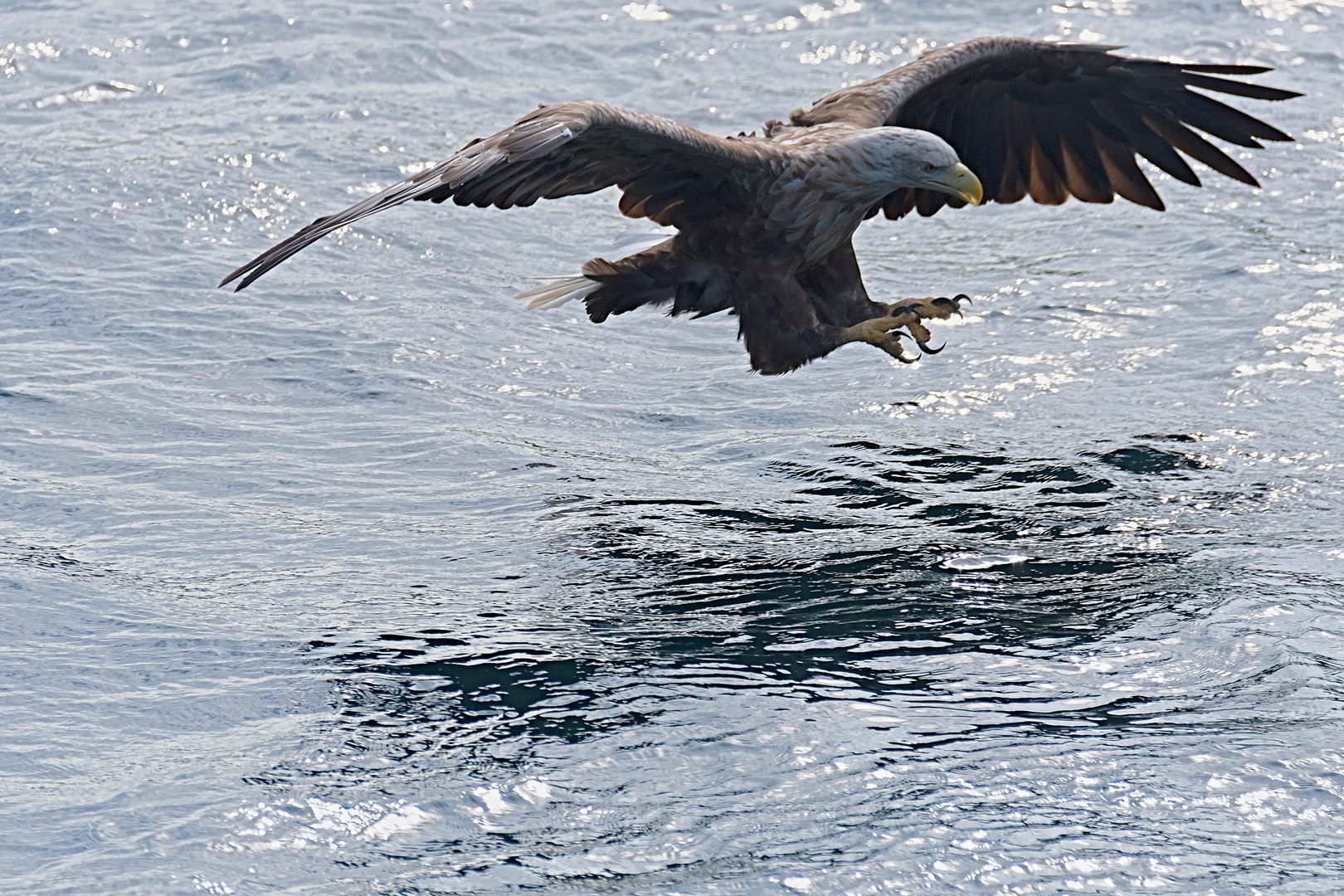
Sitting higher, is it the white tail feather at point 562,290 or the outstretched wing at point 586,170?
the outstretched wing at point 586,170

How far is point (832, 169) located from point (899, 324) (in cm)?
59

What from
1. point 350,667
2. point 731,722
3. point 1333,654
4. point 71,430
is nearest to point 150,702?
point 350,667

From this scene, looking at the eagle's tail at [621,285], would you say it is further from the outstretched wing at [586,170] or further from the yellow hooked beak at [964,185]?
the yellow hooked beak at [964,185]

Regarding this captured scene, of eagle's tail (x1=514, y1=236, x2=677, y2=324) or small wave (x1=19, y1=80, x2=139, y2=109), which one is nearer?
eagle's tail (x1=514, y1=236, x2=677, y2=324)

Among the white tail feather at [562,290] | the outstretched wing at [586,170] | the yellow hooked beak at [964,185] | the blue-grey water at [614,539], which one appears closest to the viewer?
the blue-grey water at [614,539]

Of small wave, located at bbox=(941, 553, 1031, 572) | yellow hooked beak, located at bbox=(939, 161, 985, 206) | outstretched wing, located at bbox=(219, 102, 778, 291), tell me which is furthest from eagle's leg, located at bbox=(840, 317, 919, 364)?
small wave, located at bbox=(941, 553, 1031, 572)

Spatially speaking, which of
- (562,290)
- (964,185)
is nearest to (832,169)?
(964,185)

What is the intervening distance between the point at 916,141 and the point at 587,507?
1.67 meters

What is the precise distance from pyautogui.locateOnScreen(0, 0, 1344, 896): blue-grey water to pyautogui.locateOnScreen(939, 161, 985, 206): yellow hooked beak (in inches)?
39.6

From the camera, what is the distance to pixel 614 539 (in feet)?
17.2

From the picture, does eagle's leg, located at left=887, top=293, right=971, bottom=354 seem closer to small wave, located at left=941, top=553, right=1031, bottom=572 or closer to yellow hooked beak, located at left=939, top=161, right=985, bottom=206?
yellow hooked beak, located at left=939, top=161, right=985, bottom=206

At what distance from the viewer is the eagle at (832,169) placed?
15.8 ft

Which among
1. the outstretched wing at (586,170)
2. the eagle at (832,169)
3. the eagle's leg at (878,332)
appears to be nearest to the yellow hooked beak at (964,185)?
the eagle at (832,169)

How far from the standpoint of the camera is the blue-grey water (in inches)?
138
